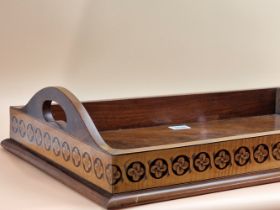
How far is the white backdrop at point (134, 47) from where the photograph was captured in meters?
1.42

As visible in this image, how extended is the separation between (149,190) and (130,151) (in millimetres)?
59

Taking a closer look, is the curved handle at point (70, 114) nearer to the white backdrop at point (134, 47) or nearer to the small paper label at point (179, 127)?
the white backdrop at point (134, 47)

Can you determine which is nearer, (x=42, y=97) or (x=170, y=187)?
(x=170, y=187)

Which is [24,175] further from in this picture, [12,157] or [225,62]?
[225,62]

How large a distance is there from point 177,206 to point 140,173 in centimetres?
Result: 6

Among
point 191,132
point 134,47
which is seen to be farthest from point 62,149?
point 134,47

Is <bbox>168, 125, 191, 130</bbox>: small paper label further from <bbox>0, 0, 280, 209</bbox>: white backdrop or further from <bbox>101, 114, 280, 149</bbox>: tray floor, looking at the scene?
<bbox>0, 0, 280, 209</bbox>: white backdrop

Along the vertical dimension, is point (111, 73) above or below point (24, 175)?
above

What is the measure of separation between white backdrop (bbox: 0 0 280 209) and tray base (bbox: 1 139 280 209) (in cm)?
17

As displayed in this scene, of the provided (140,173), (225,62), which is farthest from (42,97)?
(225,62)

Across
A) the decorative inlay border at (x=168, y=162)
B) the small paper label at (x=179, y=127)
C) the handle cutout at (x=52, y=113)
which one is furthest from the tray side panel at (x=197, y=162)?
the small paper label at (x=179, y=127)

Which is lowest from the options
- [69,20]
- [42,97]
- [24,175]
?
[24,175]

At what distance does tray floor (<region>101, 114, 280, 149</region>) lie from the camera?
1.16 m

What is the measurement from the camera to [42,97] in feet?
3.57
